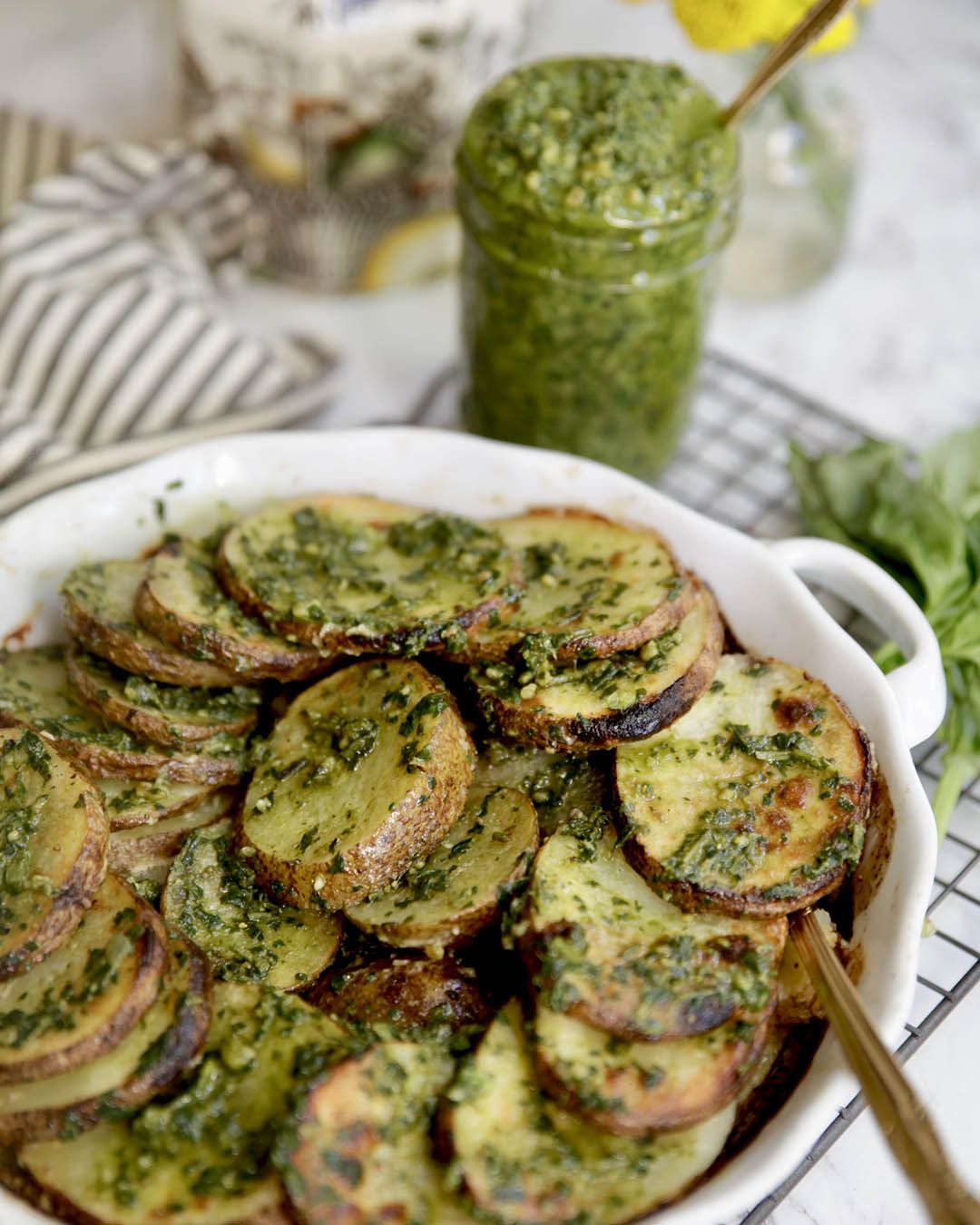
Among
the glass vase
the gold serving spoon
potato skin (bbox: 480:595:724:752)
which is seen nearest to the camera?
the gold serving spoon

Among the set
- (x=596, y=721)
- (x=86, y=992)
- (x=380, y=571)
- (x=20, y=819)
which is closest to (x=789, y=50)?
(x=380, y=571)

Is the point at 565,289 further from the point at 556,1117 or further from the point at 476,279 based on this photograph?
the point at 556,1117

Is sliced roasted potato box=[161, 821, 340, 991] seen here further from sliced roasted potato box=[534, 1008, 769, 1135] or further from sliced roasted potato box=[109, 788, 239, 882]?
sliced roasted potato box=[534, 1008, 769, 1135]

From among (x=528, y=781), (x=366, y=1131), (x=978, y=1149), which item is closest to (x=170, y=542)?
(x=528, y=781)

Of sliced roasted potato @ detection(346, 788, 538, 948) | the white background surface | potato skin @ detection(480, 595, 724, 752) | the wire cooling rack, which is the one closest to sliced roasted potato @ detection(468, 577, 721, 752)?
potato skin @ detection(480, 595, 724, 752)

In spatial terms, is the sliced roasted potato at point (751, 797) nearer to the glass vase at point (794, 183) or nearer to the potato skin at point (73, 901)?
the potato skin at point (73, 901)
